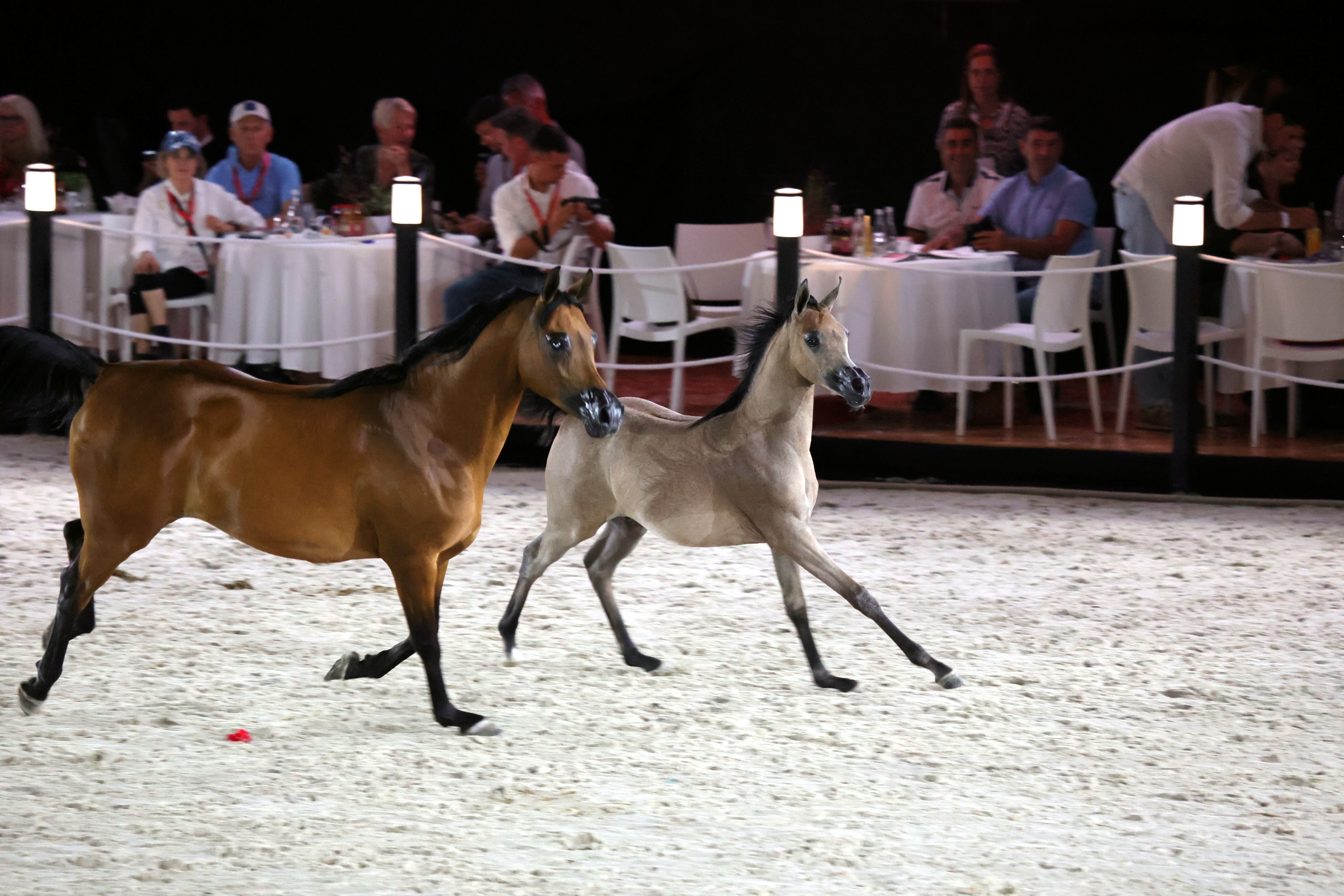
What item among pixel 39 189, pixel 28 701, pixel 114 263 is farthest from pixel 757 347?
pixel 114 263

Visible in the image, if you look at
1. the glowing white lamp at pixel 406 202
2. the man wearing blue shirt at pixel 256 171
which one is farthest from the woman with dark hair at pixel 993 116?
the man wearing blue shirt at pixel 256 171

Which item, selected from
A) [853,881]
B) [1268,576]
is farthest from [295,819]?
[1268,576]

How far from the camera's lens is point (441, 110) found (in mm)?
11617

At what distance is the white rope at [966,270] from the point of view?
290 inches

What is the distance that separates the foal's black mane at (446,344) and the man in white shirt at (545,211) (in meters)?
3.71

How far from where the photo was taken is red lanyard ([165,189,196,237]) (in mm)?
8703

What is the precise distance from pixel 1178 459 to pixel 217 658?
428 cm

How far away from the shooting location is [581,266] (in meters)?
8.27

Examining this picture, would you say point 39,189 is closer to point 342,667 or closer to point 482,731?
point 342,667

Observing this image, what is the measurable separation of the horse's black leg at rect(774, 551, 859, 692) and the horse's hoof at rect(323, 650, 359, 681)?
1.20 metres

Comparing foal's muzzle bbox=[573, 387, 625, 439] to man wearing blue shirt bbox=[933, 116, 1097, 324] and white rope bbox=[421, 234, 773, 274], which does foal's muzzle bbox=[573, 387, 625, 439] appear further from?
man wearing blue shirt bbox=[933, 116, 1097, 324]

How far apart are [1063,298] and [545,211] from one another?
252 cm

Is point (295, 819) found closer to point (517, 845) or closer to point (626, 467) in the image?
→ point (517, 845)

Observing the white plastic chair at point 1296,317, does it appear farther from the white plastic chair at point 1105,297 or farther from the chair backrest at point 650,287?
the chair backrest at point 650,287
